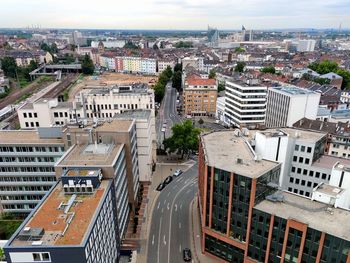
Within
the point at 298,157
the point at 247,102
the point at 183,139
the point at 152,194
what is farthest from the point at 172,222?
the point at 247,102

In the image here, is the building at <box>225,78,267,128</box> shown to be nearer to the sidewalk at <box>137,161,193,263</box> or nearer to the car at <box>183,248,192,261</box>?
the sidewalk at <box>137,161,193,263</box>

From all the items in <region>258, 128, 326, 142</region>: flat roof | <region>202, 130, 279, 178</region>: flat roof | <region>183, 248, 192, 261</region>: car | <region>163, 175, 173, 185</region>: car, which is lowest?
<region>183, 248, 192, 261</region>: car

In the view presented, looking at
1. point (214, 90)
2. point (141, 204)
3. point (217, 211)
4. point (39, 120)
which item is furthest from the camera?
point (214, 90)

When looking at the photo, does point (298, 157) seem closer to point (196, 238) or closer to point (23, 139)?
point (196, 238)

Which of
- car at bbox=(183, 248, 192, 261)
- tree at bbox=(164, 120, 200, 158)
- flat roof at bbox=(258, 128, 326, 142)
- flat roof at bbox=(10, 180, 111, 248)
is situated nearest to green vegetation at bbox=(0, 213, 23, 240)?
flat roof at bbox=(10, 180, 111, 248)

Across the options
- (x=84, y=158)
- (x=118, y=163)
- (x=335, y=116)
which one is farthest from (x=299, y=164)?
(x=335, y=116)

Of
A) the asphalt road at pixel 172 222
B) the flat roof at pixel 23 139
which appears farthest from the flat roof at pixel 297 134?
the flat roof at pixel 23 139

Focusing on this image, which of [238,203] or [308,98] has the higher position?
[308,98]

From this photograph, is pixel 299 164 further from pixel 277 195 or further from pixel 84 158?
pixel 84 158
